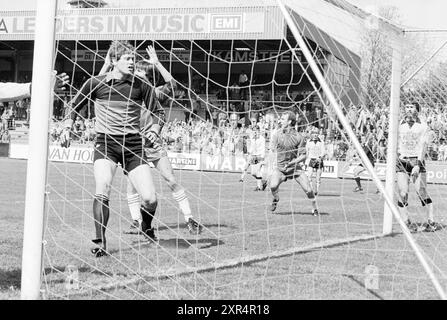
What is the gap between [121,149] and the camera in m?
6.51

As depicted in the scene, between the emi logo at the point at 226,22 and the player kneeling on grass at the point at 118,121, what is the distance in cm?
1499

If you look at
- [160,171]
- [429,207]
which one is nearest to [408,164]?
[429,207]

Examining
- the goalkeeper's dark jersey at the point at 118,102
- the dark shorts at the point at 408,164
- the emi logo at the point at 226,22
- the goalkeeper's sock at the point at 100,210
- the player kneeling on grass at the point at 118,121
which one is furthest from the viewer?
the emi logo at the point at 226,22

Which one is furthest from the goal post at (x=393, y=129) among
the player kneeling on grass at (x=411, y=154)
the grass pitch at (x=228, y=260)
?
the player kneeling on grass at (x=411, y=154)

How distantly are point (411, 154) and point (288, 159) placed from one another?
2.45 m

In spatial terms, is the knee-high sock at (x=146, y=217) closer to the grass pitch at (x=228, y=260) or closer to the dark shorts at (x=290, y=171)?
the grass pitch at (x=228, y=260)

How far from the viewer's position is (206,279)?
17.6 ft

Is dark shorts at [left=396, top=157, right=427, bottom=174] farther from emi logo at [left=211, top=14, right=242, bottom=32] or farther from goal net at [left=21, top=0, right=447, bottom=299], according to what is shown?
emi logo at [left=211, top=14, right=242, bottom=32]

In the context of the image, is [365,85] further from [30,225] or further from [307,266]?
[30,225]

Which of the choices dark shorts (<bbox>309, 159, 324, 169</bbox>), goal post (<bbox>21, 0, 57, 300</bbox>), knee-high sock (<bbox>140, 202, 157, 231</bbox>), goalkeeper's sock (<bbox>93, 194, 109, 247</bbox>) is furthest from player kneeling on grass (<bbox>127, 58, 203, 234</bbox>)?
dark shorts (<bbox>309, 159, 324, 169</bbox>)

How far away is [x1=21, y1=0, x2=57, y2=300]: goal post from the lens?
4.26 m

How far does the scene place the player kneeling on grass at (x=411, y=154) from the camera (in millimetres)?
9609

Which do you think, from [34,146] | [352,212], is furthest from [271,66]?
[34,146]

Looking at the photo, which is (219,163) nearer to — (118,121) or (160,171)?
(160,171)
